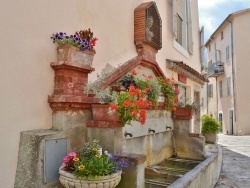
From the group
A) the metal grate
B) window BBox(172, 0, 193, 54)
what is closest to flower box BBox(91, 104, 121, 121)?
the metal grate

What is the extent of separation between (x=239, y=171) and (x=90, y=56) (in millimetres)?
5681

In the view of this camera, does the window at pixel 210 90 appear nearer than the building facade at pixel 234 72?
No

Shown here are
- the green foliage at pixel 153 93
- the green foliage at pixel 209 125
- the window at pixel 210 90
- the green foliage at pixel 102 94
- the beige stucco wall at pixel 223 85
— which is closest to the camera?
the green foliage at pixel 102 94

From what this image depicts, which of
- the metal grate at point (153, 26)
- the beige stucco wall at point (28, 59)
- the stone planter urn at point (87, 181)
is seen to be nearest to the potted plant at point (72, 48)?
the beige stucco wall at point (28, 59)

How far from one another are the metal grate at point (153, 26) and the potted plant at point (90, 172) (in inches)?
144

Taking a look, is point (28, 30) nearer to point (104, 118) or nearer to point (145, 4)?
point (104, 118)

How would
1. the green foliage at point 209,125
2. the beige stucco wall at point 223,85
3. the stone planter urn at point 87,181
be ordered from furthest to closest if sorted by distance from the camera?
the beige stucco wall at point 223,85
the green foliage at point 209,125
the stone planter urn at point 87,181

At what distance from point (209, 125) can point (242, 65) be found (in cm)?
1160

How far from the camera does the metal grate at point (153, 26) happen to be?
5.82m

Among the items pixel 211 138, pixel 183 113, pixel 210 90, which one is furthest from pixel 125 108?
pixel 210 90

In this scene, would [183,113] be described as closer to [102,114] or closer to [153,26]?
[153,26]

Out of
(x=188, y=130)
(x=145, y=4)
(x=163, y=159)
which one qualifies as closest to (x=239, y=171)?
(x=188, y=130)

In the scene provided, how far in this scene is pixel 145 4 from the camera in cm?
593

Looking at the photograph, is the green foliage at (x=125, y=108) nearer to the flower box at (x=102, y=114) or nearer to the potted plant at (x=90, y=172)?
the flower box at (x=102, y=114)
